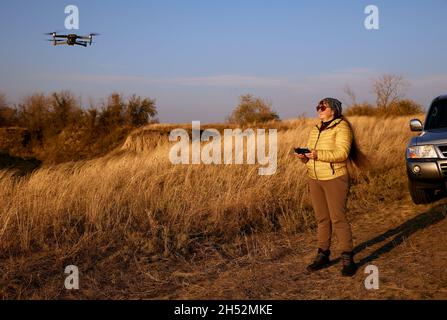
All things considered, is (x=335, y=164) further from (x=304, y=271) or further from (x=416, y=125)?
(x=416, y=125)

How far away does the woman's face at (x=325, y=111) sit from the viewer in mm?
4605

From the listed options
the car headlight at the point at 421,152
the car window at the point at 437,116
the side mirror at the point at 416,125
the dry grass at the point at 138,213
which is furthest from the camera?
the car window at the point at 437,116

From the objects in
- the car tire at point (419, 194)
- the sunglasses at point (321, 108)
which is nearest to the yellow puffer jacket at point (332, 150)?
the sunglasses at point (321, 108)

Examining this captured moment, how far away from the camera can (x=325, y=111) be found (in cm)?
462

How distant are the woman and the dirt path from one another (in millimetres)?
409

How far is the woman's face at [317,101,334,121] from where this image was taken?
4605 millimetres

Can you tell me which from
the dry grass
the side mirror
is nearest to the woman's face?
the dry grass

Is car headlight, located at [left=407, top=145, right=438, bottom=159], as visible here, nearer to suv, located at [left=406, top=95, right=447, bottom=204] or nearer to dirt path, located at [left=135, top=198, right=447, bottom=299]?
suv, located at [left=406, top=95, right=447, bottom=204]

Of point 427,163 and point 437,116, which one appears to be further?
point 437,116

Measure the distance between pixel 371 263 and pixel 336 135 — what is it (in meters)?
1.51

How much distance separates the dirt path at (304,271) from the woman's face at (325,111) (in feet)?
5.25

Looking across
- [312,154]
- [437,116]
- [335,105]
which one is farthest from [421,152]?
[312,154]

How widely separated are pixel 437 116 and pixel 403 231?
10.5ft

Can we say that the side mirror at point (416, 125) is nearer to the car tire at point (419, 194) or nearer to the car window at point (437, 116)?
the car window at point (437, 116)
